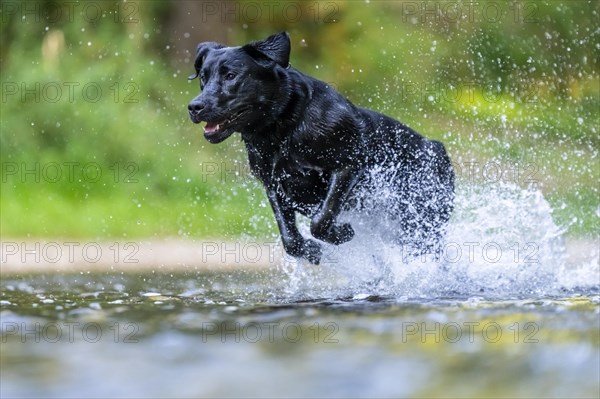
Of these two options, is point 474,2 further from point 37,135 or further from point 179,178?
point 37,135

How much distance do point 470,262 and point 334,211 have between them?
44.0 inches

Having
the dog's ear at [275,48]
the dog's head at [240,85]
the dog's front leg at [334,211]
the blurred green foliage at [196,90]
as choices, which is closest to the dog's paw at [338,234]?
the dog's front leg at [334,211]

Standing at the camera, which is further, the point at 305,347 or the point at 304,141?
the point at 304,141

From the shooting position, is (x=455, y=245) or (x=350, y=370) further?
(x=455, y=245)

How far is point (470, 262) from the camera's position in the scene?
21.0ft

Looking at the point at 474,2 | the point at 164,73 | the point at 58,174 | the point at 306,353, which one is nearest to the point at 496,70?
the point at 474,2

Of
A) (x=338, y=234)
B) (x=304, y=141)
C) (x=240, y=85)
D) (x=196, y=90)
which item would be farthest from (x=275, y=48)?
(x=196, y=90)

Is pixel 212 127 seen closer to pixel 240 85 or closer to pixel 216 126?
pixel 216 126

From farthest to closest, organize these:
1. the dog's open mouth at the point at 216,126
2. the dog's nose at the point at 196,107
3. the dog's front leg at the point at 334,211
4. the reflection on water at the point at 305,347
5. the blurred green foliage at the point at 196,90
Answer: the blurred green foliage at the point at 196,90 → the dog's front leg at the point at 334,211 → the dog's open mouth at the point at 216,126 → the dog's nose at the point at 196,107 → the reflection on water at the point at 305,347

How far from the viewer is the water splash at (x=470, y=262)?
18.9ft

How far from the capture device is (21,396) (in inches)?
118

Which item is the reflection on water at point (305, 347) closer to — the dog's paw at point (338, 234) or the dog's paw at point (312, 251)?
the dog's paw at point (338, 234)

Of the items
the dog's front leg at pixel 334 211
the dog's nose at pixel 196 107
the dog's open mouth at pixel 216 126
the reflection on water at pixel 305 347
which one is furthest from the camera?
the dog's front leg at pixel 334 211

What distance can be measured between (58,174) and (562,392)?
34.3 ft
